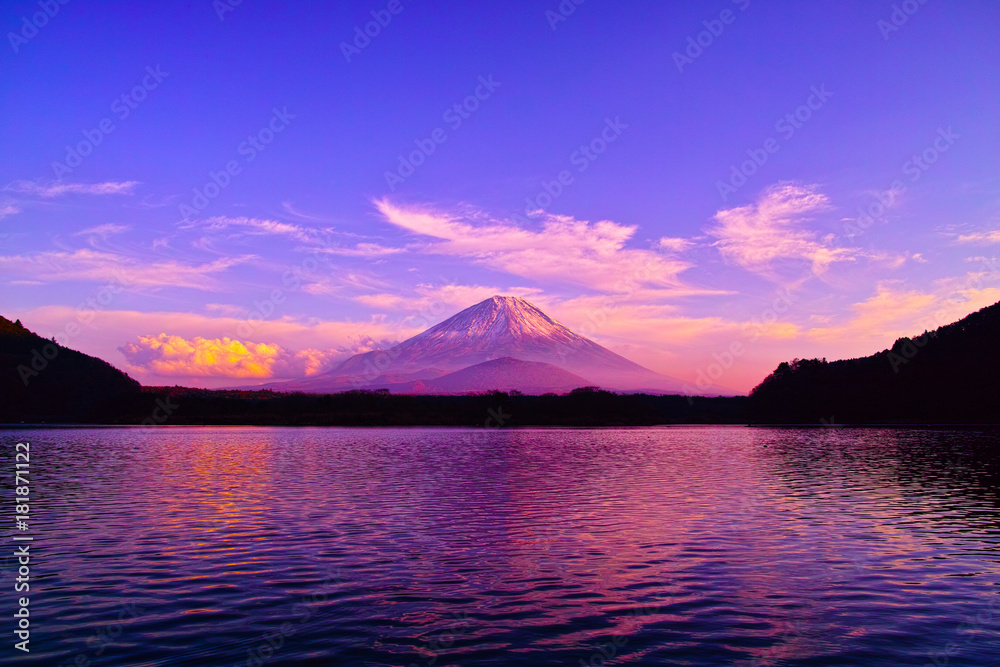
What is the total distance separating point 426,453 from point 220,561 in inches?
1758

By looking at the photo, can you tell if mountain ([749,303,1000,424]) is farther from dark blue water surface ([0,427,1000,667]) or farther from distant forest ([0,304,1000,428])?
dark blue water surface ([0,427,1000,667])

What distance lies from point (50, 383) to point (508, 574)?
199 m

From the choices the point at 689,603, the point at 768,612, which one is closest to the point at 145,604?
the point at 689,603

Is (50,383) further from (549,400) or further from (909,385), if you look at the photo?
(909,385)

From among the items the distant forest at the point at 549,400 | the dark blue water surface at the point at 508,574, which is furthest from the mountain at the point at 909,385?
the dark blue water surface at the point at 508,574

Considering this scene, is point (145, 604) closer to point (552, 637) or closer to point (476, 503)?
point (552, 637)

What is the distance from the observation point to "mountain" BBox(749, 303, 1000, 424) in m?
140

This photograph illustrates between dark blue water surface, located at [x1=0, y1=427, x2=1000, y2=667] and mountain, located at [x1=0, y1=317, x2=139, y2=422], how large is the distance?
159 meters

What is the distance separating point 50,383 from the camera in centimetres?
17550

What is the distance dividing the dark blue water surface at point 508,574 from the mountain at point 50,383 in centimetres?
15896

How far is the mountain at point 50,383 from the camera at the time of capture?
164 meters

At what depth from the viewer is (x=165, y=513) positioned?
2642cm

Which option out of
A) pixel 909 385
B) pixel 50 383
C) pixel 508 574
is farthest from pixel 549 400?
pixel 508 574

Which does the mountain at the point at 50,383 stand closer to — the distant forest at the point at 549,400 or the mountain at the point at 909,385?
the distant forest at the point at 549,400
